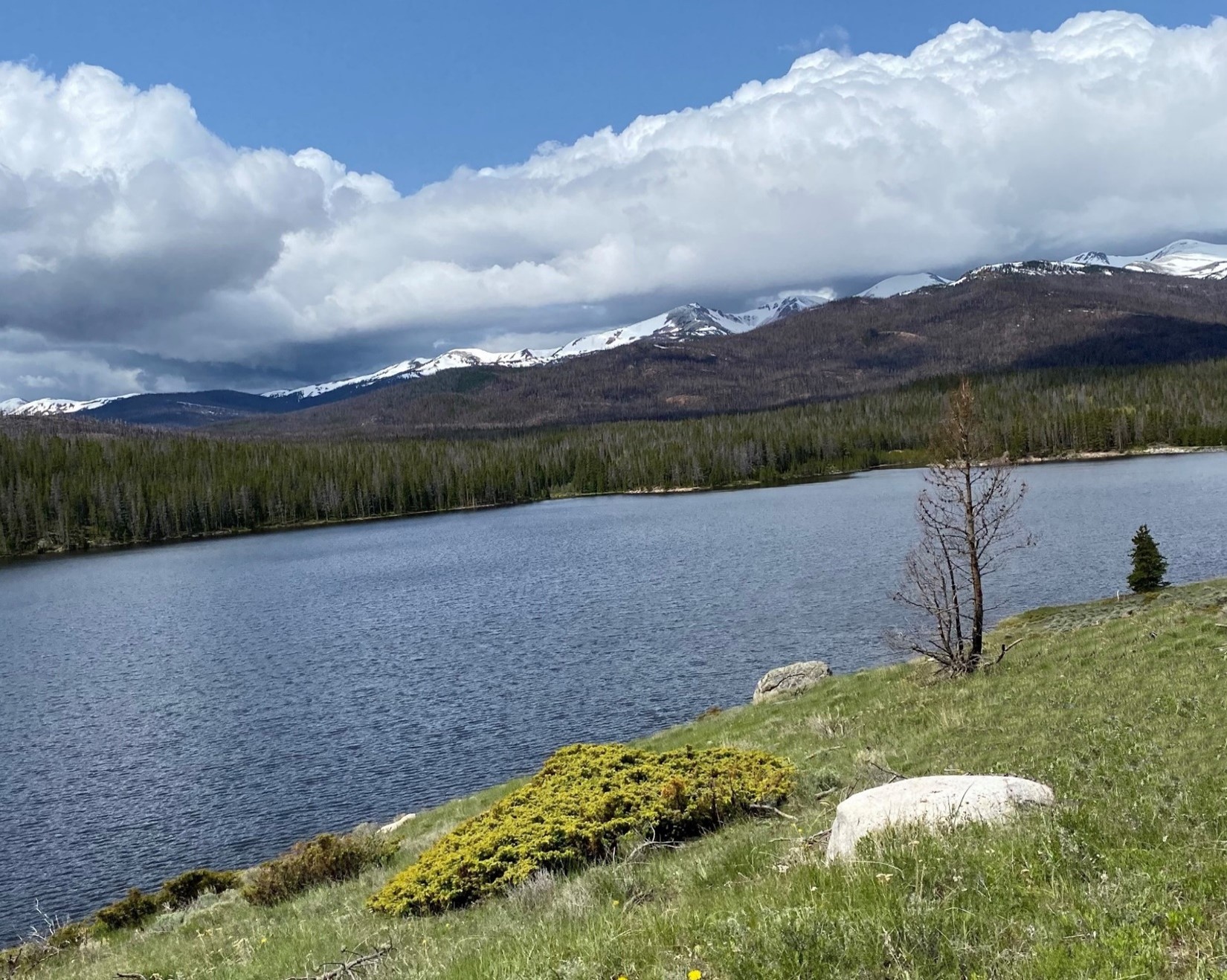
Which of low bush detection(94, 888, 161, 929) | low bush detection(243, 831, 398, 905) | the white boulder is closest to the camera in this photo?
low bush detection(243, 831, 398, 905)

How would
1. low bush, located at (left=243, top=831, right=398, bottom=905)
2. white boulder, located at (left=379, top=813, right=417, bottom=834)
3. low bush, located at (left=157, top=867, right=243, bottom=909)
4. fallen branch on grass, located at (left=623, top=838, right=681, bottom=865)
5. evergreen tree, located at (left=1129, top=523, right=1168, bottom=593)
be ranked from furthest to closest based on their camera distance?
evergreen tree, located at (left=1129, top=523, right=1168, bottom=593)
white boulder, located at (left=379, top=813, right=417, bottom=834)
low bush, located at (left=157, top=867, right=243, bottom=909)
low bush, located at (left=243, top=831, right=398, bottom=905)
fallen branch on grass, located at (left=623, top=838, right=681, bottom=865)

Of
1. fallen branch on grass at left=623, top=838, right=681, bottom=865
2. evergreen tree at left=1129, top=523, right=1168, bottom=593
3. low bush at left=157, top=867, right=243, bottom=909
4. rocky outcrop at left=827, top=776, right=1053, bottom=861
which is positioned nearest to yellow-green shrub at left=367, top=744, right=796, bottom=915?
fallen branch on grass at left=623, top=838, right=681, bottom=865

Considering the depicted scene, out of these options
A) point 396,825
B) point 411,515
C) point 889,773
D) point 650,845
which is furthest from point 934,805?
point 411,515

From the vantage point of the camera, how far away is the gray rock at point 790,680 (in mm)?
33688

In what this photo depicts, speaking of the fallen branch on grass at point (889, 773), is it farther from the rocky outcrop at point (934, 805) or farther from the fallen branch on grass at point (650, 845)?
the fallen branch on grass at point (650, 845)

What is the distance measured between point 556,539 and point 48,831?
272ft

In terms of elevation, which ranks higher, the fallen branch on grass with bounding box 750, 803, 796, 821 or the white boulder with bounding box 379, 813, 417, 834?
the fallen branch on grass with bounding box 750, 803, 796, 821

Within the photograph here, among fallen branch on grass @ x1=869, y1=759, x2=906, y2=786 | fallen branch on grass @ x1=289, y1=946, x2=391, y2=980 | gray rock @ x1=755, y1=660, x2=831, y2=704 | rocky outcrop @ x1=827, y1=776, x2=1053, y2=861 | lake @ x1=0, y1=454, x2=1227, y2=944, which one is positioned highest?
A: rocky outcrop @ x1=827, y1=776, x2=1053, y2=861

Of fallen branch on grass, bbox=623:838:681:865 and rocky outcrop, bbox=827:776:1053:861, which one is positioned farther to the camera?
fallen branch on grass, bbox=623:838:681:865

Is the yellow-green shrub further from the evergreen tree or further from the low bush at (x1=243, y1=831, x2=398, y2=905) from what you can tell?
the evergreen tree

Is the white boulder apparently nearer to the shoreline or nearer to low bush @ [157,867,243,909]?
low bush @ [157,867,243,909]

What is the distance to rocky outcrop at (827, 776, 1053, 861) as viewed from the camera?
10047mm

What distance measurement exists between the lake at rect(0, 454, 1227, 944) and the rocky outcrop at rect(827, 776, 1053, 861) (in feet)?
81.9

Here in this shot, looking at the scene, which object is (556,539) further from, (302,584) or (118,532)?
(118,532)
